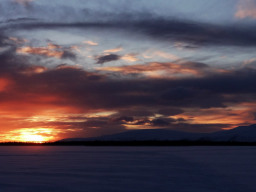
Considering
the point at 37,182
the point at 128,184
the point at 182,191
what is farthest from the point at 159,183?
the point at 37,182

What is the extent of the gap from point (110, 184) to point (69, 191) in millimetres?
3760

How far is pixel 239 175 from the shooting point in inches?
1171

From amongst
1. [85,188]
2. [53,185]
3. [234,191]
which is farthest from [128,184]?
[234,191]

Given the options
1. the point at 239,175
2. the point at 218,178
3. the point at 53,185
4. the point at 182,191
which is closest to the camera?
the point at 182,191

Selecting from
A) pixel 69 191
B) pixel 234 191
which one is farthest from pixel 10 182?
pixel 234 191

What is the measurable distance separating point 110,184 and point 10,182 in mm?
6776

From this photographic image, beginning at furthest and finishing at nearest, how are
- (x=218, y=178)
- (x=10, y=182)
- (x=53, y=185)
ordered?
(x=218, y=178) → (x=10, y=182) → (x=53, y=185)

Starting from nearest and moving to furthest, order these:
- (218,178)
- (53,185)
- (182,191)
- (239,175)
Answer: (182,191), (53,185), (218,178), (239,175)

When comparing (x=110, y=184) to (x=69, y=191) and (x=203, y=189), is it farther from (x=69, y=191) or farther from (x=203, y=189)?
(x=203, y=189)

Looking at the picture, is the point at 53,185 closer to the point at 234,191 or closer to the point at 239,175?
the point at 234,191

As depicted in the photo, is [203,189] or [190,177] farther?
[190,177]

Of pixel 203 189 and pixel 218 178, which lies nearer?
pixel 203 189

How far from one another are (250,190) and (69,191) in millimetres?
10426

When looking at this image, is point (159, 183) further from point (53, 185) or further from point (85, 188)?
point (53, 185)
